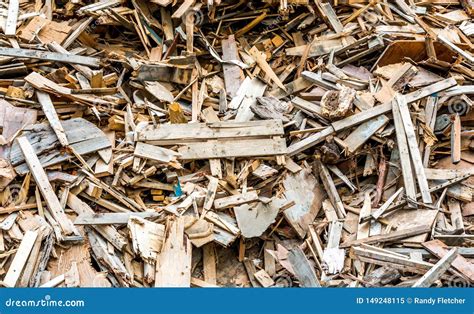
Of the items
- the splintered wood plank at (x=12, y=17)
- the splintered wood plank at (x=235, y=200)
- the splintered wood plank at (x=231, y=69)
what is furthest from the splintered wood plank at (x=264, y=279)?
the splintered wood plank at (x=12, y=17)

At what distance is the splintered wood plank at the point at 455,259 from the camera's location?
19.0 ft

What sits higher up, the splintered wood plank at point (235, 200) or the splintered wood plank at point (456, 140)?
the splintered wood plank at point (456, 140)

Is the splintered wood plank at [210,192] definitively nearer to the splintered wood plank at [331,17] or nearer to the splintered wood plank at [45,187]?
the splintered wood plank at [45,187]

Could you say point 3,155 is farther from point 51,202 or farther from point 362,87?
point 362,87

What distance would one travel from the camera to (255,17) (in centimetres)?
843

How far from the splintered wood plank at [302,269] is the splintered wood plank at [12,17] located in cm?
441

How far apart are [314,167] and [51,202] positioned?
2.80 m

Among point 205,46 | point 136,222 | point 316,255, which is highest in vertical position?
point 205,46

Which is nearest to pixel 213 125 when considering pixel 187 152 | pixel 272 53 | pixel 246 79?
pixel 187 152

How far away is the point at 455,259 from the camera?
231 inches

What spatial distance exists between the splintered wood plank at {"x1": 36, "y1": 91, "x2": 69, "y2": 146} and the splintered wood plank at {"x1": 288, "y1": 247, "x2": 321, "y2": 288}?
105 inches

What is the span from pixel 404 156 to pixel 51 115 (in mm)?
3834

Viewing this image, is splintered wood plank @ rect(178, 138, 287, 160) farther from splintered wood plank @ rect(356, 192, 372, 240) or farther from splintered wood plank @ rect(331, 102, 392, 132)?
splintered wood plank @ rect(356, 192, 372, 240)

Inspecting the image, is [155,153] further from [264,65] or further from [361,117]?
[361,117]
